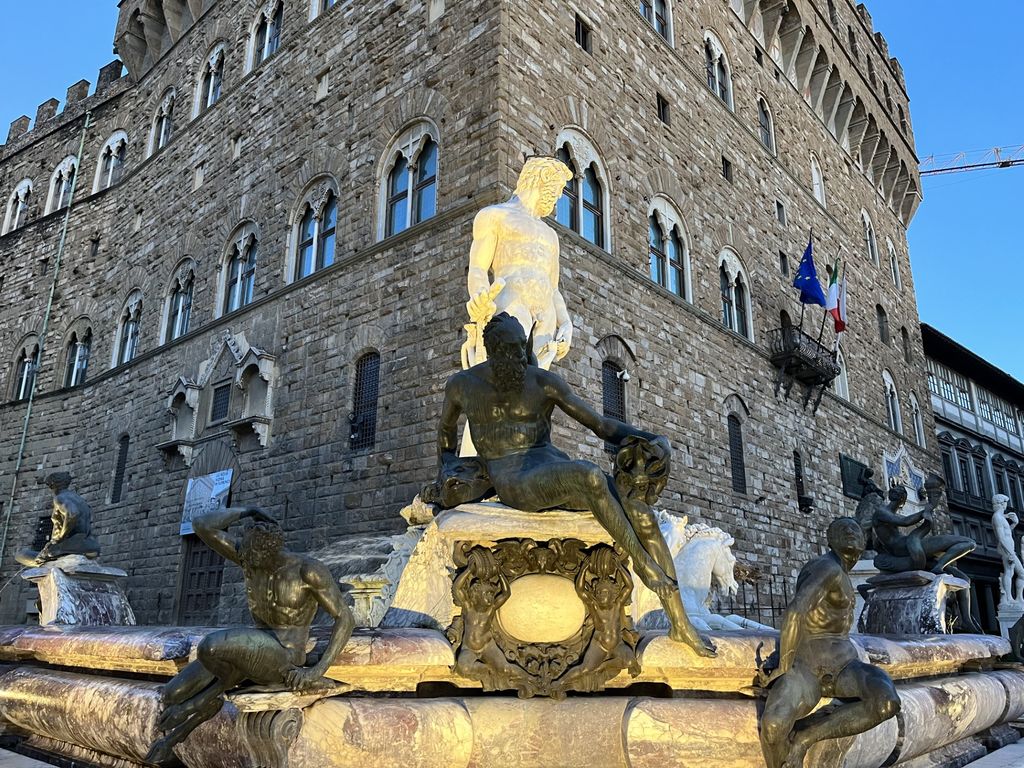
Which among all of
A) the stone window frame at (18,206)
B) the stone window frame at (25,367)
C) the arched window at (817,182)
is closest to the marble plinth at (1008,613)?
the arched window at (817,182)

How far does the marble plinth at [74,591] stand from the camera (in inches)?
235

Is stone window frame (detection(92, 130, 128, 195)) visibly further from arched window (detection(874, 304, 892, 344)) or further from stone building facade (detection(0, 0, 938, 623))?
arched window (detection(874, 304, 892, 344))

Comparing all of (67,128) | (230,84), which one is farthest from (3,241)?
(230,84)

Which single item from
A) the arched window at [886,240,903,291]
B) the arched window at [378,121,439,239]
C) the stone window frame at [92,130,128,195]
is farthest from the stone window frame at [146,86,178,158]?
the arched window at [886,240,903,291]

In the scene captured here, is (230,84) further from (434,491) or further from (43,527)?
(434,491)

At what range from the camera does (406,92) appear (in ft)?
38.3

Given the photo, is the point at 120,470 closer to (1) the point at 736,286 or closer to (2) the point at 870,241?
(1) the point at 736,286

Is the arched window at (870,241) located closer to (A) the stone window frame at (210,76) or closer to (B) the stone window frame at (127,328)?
(A) the stone window frame at (210,76)

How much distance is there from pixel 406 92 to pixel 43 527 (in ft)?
48.2

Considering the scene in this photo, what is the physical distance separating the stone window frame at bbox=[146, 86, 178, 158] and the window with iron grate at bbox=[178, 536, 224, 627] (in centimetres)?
1104

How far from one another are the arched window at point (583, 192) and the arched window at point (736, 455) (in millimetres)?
4671

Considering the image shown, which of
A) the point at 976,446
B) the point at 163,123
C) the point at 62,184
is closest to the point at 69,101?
the point at 62,184

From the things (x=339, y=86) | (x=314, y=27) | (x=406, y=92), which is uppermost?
(x=314, y=27)

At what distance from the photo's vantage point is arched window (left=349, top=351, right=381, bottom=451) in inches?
408
